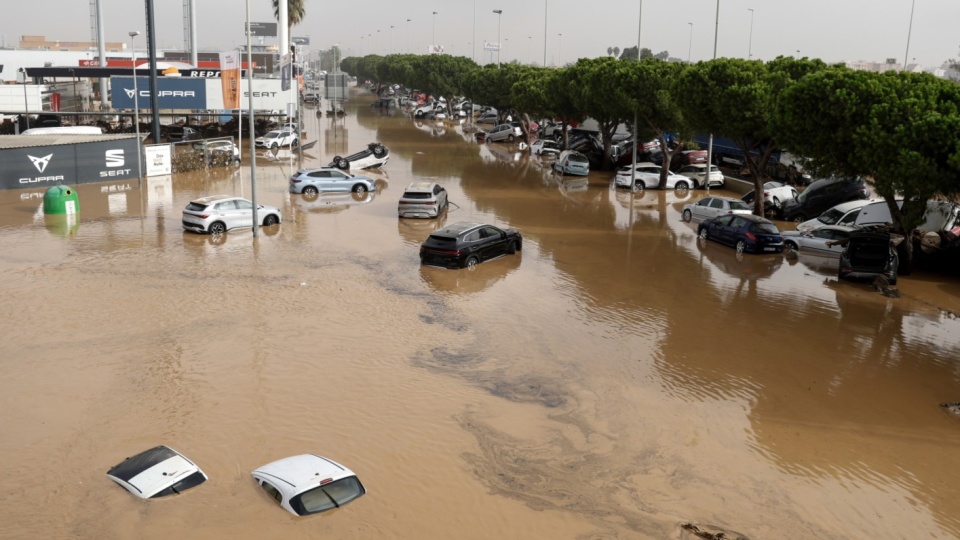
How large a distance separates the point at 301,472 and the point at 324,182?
94.0 feet

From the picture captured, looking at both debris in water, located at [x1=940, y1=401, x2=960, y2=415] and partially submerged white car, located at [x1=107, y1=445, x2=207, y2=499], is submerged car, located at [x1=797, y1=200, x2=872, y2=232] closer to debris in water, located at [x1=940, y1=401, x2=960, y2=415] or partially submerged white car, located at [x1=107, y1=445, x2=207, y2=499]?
debris in water, located at [x1=940, y1=401, x2=960, y2=415]

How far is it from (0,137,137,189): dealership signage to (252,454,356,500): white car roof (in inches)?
1211

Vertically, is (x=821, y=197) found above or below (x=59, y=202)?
above

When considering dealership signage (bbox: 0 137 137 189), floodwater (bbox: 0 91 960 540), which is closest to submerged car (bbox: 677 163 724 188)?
floodwater (bbox: 0 91 960 540)

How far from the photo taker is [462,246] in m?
24.6

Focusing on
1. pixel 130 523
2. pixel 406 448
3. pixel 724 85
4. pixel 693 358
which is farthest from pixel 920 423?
pixel 724 85

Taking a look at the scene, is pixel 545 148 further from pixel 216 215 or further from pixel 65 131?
pixel 216 215

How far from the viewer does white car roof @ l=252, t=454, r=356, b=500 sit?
11.1 metres

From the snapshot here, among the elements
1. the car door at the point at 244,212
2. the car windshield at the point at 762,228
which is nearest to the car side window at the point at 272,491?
the car door at the point at 244,212

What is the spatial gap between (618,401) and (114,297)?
44.3ft

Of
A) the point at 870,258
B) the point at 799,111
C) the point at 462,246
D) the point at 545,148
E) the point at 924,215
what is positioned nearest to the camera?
the point at 870,258

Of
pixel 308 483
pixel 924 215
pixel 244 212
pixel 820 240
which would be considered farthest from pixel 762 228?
pixel 308 483

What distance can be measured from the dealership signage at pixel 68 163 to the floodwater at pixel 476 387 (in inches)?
354

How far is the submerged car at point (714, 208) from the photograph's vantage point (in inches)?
1303
